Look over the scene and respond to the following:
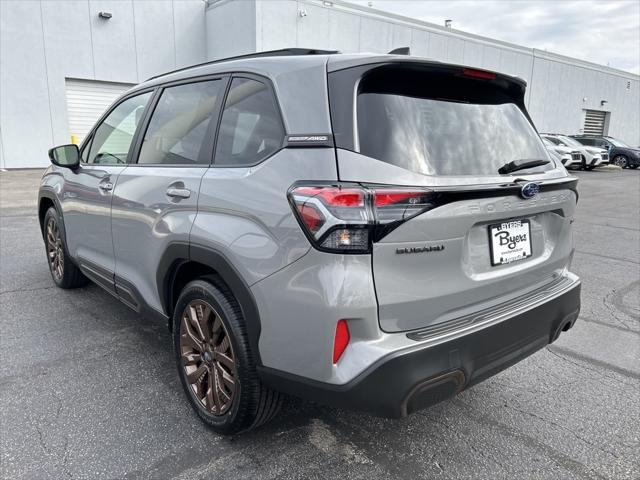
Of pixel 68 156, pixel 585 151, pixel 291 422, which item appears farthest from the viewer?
pixel 585 151

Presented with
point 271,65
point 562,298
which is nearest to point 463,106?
point 271,65

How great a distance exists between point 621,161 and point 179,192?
2858 cm

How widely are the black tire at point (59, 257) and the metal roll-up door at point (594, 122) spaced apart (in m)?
37.7

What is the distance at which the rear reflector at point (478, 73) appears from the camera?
7.55 feet

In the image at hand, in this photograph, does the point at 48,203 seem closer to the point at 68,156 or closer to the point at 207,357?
the point at 68,156

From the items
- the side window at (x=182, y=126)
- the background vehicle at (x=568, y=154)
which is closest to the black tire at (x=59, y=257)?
the side window at (x=182, y=126)

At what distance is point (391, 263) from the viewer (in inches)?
74.2

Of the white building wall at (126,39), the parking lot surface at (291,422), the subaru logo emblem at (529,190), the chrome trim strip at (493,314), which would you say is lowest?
the parking lot surface at (291,422)

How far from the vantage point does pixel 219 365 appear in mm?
2475

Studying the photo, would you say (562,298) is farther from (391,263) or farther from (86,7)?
(86,7)

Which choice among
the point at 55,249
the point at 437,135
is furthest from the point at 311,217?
the point at 55,249

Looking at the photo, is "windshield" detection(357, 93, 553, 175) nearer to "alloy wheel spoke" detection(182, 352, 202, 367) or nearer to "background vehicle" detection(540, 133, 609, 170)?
"alloy wheel spoke" detection(182, 352, 202, 367)

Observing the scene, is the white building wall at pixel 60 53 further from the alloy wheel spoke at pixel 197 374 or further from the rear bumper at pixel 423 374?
the rear bumper at pixel 423 374

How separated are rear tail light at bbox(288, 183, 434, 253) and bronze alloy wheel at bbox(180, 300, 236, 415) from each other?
79cm
